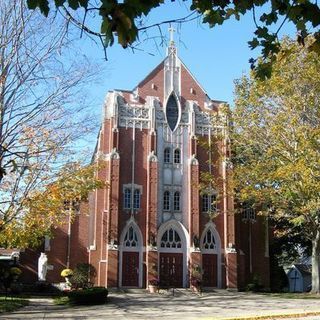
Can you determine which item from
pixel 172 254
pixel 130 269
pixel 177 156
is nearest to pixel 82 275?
pixel 130 269

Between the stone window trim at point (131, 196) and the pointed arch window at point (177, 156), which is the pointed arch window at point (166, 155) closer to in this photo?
the pointed arch window at point (177, 156)

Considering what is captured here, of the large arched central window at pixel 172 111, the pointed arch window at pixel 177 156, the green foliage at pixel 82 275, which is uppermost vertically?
the large arched central window at pixel 172 111

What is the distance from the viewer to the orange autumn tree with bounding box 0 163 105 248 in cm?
2044

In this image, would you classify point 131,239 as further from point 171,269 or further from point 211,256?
point 211,256

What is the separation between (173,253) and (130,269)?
3.50 metres

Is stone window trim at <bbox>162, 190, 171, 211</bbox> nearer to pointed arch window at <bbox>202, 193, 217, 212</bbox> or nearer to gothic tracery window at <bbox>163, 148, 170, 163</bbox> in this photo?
gothic tracery window at <bbox>163, 148, 170, 163</bbox>

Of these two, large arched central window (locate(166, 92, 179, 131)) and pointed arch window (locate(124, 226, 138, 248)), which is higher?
large arched central window (locate(166, 92, 179, 131))

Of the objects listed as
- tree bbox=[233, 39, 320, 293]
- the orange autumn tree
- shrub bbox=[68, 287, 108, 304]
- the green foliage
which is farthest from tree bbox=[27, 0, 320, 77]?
the green foliage

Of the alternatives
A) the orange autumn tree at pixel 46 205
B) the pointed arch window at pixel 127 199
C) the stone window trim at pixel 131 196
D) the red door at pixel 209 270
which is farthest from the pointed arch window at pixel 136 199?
the orange autumn tree at pixel 46 205

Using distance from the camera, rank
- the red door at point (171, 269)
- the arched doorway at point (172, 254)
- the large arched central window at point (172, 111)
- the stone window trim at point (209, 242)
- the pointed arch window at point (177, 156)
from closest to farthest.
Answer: the red door at point (171, 269), the arched doorway at point (172, 254), the stone window trim at point (209, 242), the pointed arch window at point (177, 156), the large arched central window at point (172, 111)

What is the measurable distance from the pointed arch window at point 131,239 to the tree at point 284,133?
12.1 meters

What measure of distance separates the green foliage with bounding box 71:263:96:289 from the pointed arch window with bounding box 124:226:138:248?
10.1 ft

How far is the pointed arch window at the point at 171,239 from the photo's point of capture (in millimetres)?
38656

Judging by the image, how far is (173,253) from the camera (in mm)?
38531
